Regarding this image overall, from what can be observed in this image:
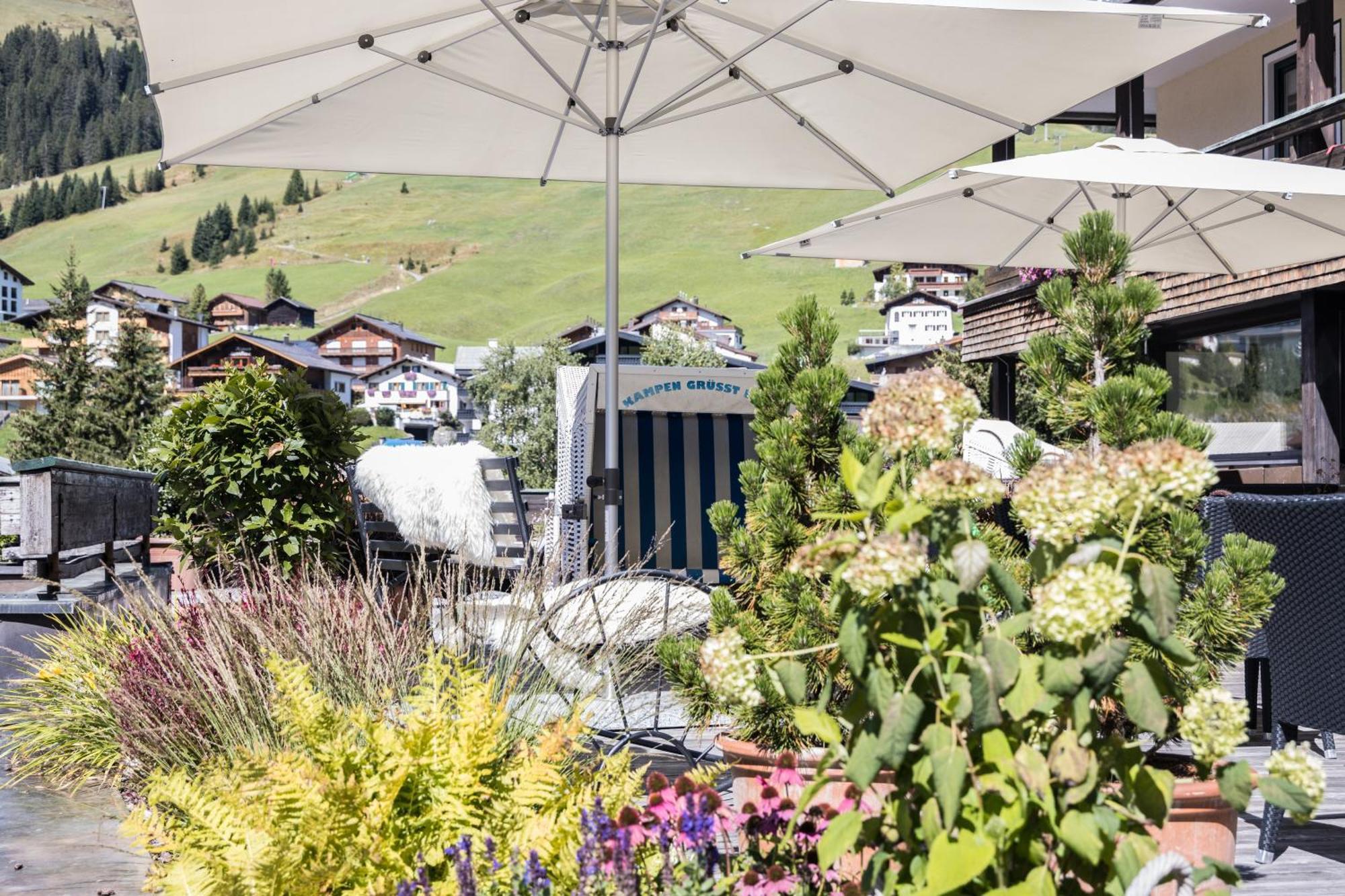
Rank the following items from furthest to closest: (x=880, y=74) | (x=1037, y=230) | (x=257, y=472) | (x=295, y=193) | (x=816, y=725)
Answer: (x=295, y=193) < (x=1037, y=230) < (x=257, y=472) < (x=880, y=74) < (x=816, y=725)

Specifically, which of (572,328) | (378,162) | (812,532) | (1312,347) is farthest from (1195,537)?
(572,328)

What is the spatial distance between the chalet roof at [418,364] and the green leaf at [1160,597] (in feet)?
298

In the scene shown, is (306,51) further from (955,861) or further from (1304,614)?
(955,861)

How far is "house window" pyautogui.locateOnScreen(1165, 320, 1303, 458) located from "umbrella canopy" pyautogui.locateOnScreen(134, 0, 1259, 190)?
6.56m

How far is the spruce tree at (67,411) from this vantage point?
→ 3119cm

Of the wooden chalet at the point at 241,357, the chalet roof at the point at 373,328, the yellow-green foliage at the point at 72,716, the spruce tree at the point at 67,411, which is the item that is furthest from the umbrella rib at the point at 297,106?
the chalet roof at the point at 373,328

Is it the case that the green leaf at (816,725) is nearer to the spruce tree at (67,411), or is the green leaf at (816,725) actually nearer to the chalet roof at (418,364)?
the spruce tree at (67,411)

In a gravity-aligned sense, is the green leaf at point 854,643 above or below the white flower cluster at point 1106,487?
below

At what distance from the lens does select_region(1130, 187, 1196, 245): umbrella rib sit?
20.3ft

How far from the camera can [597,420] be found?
7.02m

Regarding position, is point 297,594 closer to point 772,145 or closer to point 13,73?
point 772,145

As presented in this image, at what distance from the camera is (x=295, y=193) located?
154125 mm

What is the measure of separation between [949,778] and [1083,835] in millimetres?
175

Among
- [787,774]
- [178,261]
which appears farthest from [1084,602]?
[178,261]
